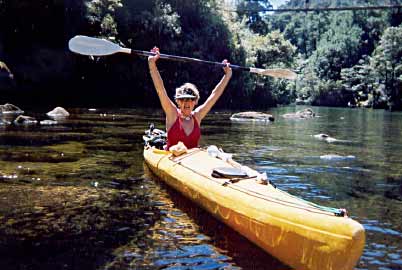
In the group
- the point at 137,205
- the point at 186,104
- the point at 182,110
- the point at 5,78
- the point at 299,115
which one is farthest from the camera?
the point at 299,115

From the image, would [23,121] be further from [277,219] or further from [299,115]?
[299,115]

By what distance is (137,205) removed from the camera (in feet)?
19.9

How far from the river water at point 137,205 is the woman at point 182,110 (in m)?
0.80

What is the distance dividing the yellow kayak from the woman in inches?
35.2

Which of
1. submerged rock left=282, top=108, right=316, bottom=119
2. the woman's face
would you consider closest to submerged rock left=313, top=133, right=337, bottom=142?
the woman's face

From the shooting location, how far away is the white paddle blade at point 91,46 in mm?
8094

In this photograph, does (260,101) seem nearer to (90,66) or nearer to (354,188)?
(90,66)

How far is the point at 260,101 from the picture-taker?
4372 centimetres

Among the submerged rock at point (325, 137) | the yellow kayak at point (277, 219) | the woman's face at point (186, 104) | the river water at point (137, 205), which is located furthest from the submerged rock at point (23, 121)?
the yellow kayak at point (277, 219)

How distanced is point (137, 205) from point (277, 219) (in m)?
2.47

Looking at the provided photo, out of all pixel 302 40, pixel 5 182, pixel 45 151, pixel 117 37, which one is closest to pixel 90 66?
pixel 117 37

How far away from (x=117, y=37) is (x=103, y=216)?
90.4 ft

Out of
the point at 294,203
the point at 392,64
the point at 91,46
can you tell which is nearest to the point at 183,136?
the point at 91,46

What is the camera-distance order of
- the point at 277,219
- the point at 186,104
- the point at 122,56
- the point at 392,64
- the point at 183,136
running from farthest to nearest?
the point at 392,64, the point at 122,56, the point at 183,136, the point at 186,104, the point at 277,219
